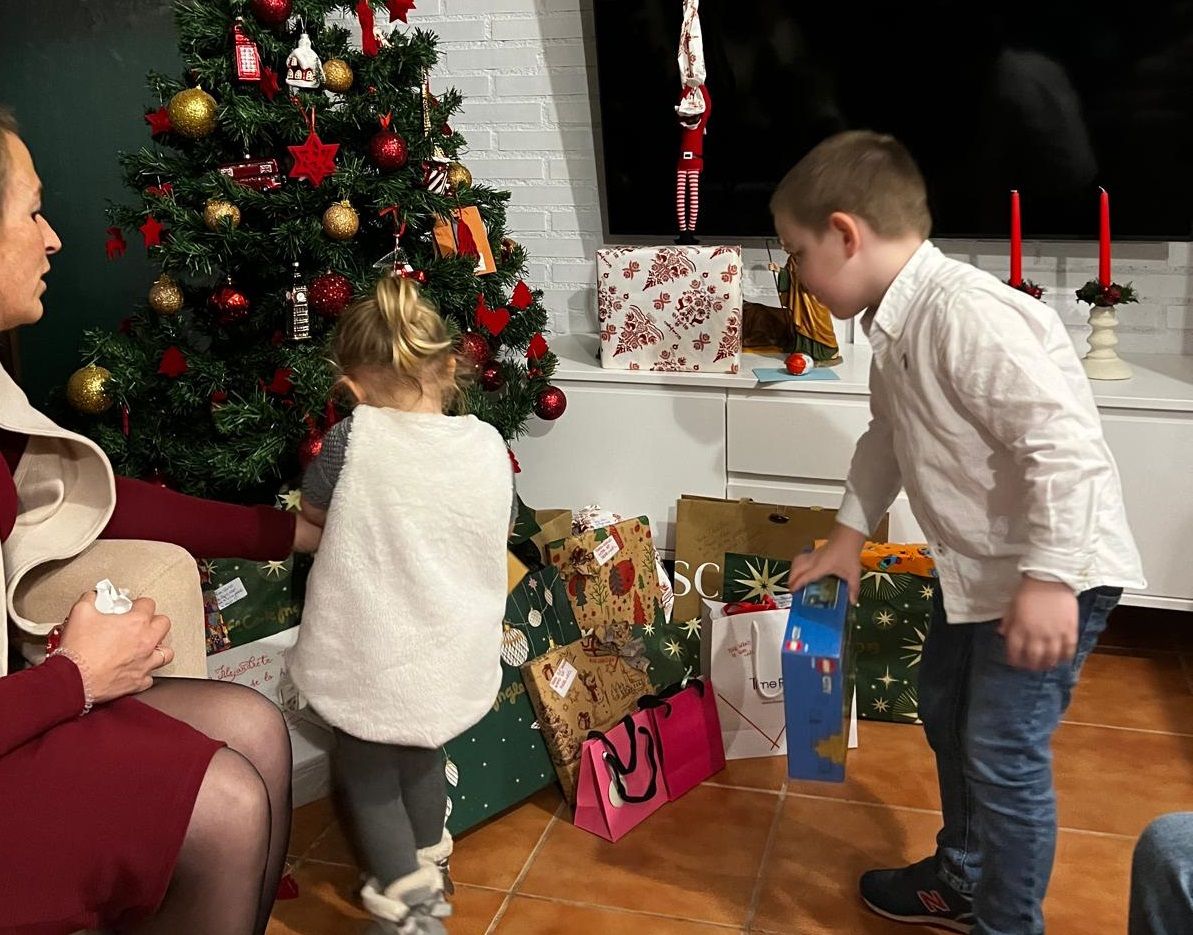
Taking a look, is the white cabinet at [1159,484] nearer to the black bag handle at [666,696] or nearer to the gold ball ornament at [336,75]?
the black bag handle at [666,696]

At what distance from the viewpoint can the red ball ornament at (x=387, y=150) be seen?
7.36 feet

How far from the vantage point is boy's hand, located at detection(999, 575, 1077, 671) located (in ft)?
4.37

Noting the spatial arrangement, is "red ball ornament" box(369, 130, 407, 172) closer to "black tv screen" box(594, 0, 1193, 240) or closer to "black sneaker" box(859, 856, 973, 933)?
"black tv screen" box(594, 0, 1193, 240)

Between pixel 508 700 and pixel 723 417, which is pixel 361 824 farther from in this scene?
pixel 723 417

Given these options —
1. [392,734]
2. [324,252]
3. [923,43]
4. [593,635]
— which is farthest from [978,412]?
[923,43]

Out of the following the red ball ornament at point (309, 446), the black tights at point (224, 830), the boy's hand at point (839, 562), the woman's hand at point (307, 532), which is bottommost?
the black tights at point (224, 830)

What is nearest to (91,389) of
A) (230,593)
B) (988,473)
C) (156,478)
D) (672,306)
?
(156,478)

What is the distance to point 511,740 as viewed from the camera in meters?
2.10

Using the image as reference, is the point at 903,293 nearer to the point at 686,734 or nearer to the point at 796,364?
the point at 686,734

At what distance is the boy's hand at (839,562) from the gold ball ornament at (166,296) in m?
1.39

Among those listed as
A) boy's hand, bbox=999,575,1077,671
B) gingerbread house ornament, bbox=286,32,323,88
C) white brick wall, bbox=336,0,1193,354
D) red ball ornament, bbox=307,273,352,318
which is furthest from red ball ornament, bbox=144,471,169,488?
boy's hand, bbox=999,575,1077,671

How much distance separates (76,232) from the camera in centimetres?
341

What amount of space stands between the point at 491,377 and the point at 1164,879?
1.79 m

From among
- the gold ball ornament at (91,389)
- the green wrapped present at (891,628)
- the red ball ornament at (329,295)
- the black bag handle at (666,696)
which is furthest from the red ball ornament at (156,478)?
the green wrapped present at (891,628)
